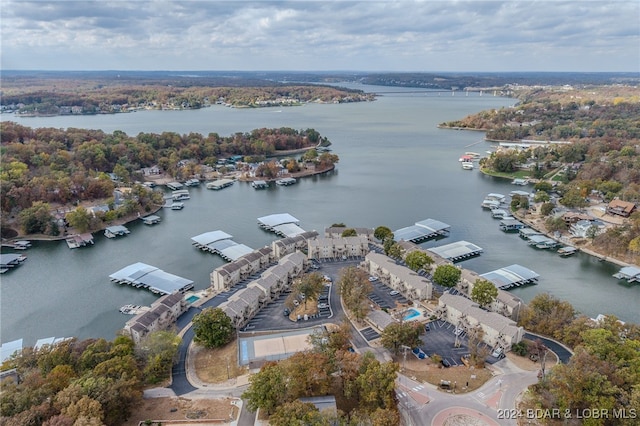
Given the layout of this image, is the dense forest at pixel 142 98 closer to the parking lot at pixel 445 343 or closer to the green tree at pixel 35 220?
the green tree at pixel 35 220

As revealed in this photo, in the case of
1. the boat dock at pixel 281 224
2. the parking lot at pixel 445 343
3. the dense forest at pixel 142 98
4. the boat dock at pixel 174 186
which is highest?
the dense forest at pixel 142 98

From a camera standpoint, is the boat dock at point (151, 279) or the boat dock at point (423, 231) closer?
the boat dock at point (151, 279)

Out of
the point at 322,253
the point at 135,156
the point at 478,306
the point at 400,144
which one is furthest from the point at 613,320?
the point at 400,144

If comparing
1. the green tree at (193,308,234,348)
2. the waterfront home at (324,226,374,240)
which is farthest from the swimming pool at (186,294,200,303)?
the waterfront home at (324,226,374,240)

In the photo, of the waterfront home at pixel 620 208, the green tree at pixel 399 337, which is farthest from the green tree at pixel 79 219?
the waterfront home at pixel 620 208

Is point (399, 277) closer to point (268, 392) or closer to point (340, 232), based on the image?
point (340, 232)

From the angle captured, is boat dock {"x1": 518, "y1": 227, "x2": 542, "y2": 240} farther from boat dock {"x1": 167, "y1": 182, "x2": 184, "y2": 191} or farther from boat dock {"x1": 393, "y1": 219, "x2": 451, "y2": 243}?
boat dock {"x1": 167, "y1": 182, "x2": 184, "y2": 191}
